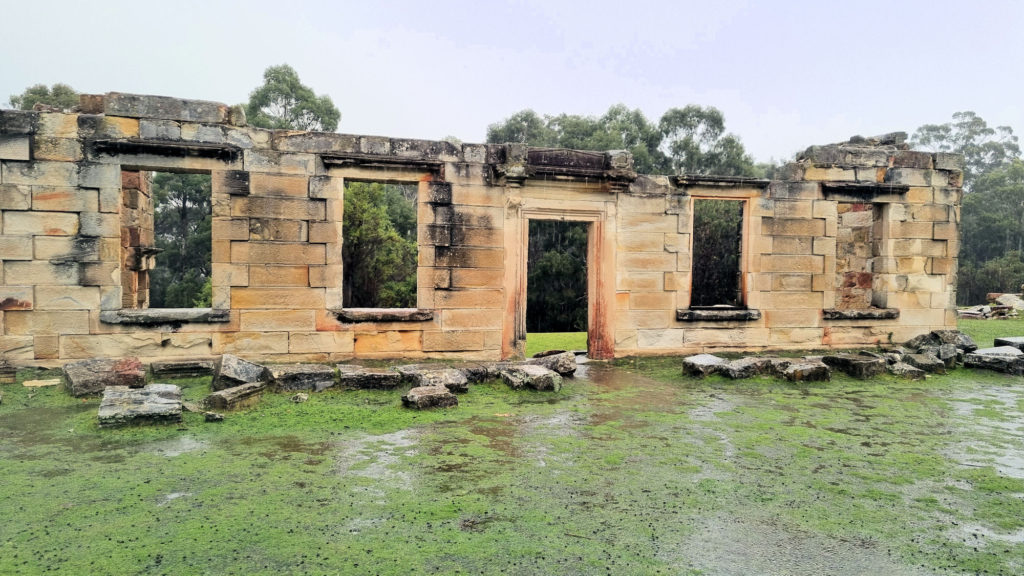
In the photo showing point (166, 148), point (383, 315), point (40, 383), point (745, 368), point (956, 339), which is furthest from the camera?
point (956, 339)

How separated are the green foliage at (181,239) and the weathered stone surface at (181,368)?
1790 cm

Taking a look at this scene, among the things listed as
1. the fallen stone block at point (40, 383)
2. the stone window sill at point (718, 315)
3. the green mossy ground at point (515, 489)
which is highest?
the stone window sill at point (718, 315)

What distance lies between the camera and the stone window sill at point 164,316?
7.59 meters

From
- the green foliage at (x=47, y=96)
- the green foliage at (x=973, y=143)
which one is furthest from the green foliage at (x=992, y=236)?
the green foliage at (x=47, y=96)

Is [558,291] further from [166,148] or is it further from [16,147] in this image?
[16,147]

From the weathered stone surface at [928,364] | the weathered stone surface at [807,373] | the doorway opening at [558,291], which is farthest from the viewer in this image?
the doorway opening at [558,291]

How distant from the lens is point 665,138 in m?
30.5

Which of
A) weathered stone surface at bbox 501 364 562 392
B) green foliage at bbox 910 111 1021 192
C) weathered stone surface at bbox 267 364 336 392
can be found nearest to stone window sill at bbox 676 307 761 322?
weathered stone surface at bbox 501 364 562 392

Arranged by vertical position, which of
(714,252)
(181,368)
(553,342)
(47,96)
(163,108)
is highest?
(47,96)

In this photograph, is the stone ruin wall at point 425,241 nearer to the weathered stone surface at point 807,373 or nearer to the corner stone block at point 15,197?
the corner stone block at point 15,197

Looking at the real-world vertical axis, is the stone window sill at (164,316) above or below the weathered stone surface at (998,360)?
above

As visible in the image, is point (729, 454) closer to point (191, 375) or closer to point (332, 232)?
point (332, 232)

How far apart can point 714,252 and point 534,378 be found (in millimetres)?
18640

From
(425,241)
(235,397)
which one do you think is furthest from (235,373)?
(425,241)
